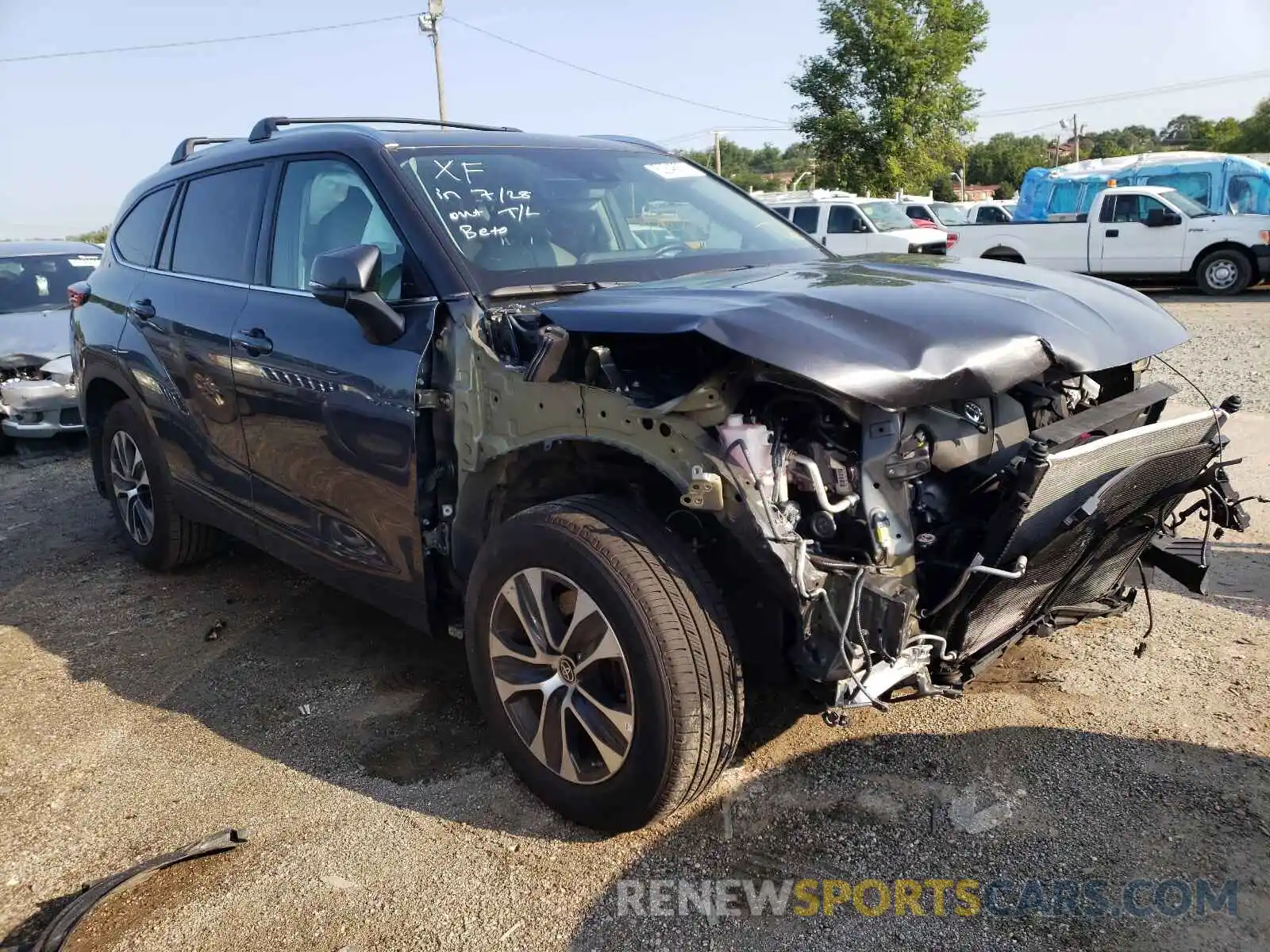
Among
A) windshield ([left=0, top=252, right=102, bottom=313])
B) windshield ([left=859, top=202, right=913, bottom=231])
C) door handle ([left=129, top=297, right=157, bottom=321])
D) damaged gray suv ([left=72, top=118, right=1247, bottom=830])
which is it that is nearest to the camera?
damaged gray suv ([left=72, top=118, right=1247, bottom=830])

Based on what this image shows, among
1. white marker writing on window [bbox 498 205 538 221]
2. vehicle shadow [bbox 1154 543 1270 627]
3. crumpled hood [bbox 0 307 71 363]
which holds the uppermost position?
white marker writing on window [bbox 498 205 538 221]

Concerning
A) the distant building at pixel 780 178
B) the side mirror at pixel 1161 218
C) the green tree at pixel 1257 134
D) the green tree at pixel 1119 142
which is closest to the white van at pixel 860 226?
the side mirror at pixel 1161 218

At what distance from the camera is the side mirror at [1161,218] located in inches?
621

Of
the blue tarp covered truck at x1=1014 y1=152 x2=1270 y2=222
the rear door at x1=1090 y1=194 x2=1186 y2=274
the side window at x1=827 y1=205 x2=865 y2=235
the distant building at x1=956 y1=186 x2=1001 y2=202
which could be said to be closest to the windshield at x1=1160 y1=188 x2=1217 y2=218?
the rear door at x1=1090 y1=194 x2=1186 y2=274

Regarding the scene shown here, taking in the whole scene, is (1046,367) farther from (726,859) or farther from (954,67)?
(954,67)

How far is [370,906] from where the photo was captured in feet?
8.39

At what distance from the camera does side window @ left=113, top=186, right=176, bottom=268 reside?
467cm

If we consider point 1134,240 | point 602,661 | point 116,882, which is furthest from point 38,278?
point 1134,240

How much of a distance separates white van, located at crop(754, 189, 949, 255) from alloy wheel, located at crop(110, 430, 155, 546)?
14202 mm

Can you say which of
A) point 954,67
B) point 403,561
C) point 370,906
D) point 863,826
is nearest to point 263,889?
point 370,906

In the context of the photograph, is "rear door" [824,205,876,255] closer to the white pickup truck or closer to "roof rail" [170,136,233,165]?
the white pickup truck

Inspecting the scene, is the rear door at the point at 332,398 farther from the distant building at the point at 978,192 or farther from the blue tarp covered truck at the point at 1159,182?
the distant building at the point at 978,192

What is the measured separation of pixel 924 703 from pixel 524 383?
1748 millimetres

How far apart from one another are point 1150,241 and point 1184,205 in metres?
0.99
